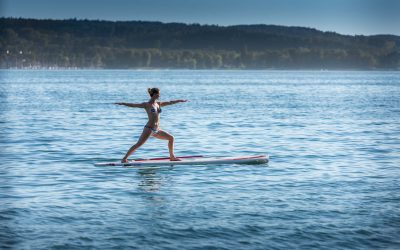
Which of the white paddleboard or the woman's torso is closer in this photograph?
the woman's torso

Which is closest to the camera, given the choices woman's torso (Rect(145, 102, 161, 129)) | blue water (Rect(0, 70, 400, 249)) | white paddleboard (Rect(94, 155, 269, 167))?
blue water (Rect(0, 70, 400, 249))

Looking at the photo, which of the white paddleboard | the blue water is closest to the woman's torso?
the white paddleboard

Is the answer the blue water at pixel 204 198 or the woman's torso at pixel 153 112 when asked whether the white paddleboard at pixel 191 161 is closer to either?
the blue water at pixel 204 198

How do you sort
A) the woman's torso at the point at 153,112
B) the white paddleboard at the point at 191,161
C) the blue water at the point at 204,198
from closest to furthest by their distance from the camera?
the blue water at the point at 204,198
the woman's torso at the point at 153,112
the white paddleboard at the point at 191,161

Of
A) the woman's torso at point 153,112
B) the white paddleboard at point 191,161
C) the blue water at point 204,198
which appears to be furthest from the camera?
the white paddleboard at point 191,161

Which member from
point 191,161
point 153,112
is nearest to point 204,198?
point 153,112

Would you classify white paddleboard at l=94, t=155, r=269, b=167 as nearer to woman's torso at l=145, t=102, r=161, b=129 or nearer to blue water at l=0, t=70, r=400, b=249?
blue water at l=0, t=70, r=400, b=249

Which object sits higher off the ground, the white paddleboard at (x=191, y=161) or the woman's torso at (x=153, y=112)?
the woman's torso at (x=153, y=112)

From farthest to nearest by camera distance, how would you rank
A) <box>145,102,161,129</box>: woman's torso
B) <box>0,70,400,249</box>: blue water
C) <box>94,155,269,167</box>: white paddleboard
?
<box>94,155,269,167</box>: white paddleboard < <box>145,102,161,129</box>: woman's torso < <box>0,70,400,249</box>: blue water

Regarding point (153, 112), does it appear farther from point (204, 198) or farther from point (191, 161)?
point (204, 198)

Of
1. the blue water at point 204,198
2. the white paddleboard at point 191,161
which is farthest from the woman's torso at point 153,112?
the blue water at point 204,198

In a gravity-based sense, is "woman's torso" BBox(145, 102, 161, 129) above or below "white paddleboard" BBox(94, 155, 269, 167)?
above

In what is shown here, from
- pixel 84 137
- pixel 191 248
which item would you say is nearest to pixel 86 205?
pixel 191 248

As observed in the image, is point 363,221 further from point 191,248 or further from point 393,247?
point 191,248
